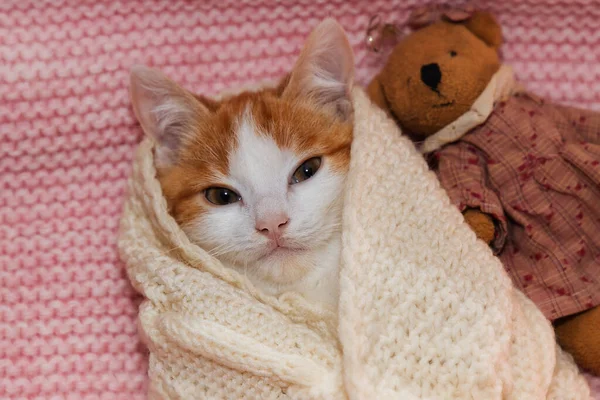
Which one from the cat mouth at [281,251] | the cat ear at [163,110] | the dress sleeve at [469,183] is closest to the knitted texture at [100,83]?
the cat ear at [163,110]

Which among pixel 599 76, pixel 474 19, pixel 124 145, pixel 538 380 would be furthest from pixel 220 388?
pixel 599 76

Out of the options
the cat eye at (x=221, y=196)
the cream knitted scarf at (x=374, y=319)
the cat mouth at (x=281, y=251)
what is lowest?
the cream knitted scarf at (x=374, y=319)

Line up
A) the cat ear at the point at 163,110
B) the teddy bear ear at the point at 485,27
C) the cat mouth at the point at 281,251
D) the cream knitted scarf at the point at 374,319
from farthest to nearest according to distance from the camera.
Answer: the teddy bear ear at the point at 485,27 < the cat ear at the point at 163,110 < the cat mouth at the point at 281,251 < the cream knitted scarf at the point at 374,319

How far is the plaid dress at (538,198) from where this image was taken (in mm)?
1151

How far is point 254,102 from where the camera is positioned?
1238 millimetres

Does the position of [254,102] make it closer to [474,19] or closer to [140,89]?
[140,89]

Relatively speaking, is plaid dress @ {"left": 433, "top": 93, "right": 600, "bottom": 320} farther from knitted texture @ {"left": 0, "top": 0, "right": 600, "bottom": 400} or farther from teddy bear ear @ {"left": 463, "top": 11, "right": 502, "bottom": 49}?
knitted texture @ {"left": 0, "top": 0, "right": 600, "bottom": 400}

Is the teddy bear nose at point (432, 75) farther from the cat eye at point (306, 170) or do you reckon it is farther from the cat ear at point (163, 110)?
the cat ear at point (163, 110)

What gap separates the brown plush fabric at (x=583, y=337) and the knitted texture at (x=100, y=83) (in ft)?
1.72

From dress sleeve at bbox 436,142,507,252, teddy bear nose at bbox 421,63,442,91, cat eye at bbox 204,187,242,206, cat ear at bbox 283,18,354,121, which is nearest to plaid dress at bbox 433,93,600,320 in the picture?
dress sleeve at bbox 436,142,507,252

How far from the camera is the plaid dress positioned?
1.15 m

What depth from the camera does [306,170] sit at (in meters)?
1.17

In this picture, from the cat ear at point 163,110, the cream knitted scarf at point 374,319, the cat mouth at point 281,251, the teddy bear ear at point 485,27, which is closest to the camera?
the cream knitted scarf at point 374,319

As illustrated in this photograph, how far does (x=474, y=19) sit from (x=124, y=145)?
0.80 m
